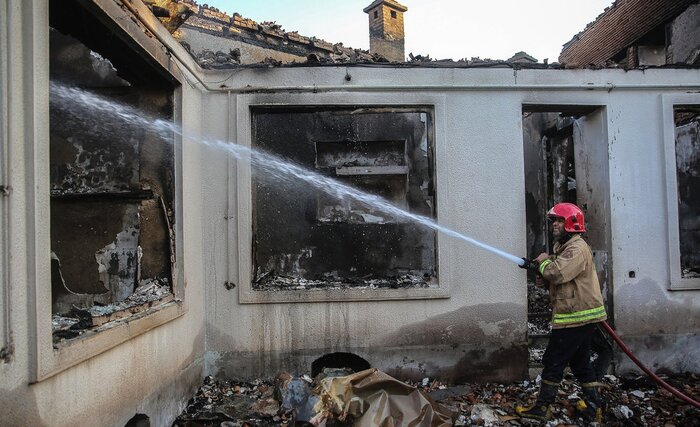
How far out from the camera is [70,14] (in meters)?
3.18

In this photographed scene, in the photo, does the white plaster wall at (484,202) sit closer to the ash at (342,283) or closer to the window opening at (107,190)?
the ash at (342,283)

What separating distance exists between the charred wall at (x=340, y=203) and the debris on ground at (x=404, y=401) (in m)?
3.61

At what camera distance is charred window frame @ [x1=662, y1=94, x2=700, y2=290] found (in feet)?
18.4

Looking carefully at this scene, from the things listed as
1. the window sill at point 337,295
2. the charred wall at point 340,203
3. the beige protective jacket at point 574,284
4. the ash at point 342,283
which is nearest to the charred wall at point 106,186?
the window sill at point 337,295

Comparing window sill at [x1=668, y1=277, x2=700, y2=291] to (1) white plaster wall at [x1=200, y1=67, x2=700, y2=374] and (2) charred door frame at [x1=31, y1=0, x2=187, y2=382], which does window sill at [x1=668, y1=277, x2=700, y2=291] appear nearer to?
(1) white plaster wall at [x1=200, y1=67, x2=700, y2=374]

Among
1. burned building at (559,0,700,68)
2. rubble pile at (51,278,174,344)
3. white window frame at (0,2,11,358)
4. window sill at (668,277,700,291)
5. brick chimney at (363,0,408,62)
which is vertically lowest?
window sill at (668,277,700,291)

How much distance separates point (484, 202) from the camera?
18.0 ft

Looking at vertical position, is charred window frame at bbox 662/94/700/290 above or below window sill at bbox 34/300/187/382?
above

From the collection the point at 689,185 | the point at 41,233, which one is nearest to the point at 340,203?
the point at 689,185

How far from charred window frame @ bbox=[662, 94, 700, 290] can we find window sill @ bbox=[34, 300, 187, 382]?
18.9 ft

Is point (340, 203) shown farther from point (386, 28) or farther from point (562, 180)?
point (386, 28)

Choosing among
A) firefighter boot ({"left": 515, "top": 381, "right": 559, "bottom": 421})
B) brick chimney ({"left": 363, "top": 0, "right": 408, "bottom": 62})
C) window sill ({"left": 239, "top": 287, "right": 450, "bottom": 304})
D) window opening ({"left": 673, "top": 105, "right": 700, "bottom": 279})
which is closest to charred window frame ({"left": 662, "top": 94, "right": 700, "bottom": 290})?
window opening ({"left": 673, "top": 105, "right": 700, "bottom": 279})

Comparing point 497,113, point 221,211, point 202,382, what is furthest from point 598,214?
point 202,382

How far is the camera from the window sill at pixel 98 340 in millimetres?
2513
